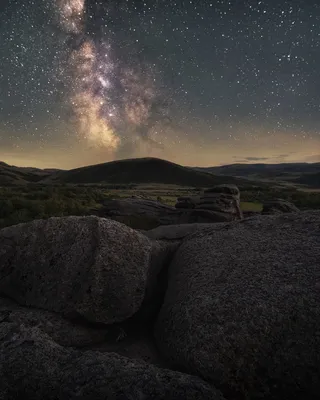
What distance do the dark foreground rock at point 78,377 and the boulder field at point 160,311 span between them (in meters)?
0.02

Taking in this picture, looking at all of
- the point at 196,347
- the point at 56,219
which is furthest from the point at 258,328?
the point at 56,219

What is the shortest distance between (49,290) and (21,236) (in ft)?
6.38

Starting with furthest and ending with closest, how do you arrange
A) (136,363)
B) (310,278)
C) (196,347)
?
(310,278)
(196,347)
(136,363)

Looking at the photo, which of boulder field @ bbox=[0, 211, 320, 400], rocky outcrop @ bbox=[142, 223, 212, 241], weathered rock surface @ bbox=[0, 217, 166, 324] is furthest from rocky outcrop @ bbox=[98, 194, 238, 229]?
weathered rock surface @ bbox=[0, 217, 166, 324]

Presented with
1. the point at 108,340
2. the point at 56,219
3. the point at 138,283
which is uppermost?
the point at 56,219

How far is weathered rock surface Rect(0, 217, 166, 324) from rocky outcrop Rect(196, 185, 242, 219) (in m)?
19.8

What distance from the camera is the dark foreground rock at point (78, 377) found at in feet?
16.3

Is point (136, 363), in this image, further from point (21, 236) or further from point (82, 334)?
point (21, 236)

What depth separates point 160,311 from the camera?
7.74 metres

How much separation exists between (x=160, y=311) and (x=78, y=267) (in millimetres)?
2092

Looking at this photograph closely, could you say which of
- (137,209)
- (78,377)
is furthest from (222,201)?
(78,377)

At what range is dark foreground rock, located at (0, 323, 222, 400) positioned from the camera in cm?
497

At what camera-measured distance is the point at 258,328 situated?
5965 millimetres

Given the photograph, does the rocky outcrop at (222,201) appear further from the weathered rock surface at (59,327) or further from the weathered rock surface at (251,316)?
the weathered rock surface at (59,327)
